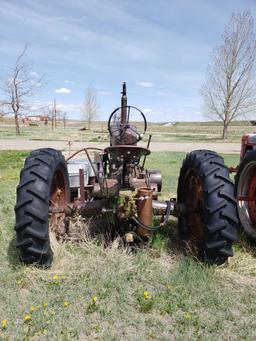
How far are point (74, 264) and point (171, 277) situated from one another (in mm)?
943

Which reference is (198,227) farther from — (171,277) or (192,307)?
(192,307)

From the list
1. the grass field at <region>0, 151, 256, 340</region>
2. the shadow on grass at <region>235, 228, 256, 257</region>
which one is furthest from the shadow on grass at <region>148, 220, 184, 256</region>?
the shadow on grass at <region>235, 228, 256, 257</region>

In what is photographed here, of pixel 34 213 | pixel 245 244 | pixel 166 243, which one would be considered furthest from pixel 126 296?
pixel 245 244

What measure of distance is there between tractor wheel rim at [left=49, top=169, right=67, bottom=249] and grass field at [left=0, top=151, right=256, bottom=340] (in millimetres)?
188

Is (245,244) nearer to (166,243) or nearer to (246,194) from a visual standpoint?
(246,194)

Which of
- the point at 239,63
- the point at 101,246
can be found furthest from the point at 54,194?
the point at 239,63

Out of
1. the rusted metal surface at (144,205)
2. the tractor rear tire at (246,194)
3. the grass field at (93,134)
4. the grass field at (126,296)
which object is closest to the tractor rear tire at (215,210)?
the grass field at (126,296)

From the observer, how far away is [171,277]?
130 inches

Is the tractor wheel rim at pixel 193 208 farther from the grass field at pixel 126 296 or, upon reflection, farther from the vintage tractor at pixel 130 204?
the grass field at pixel 126 296

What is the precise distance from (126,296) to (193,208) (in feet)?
4.69

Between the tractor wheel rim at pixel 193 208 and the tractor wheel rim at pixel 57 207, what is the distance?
1.41 m

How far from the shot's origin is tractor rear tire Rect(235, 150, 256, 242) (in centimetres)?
448

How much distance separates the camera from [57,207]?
3936 millimetres

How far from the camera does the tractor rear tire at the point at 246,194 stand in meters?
4.48
